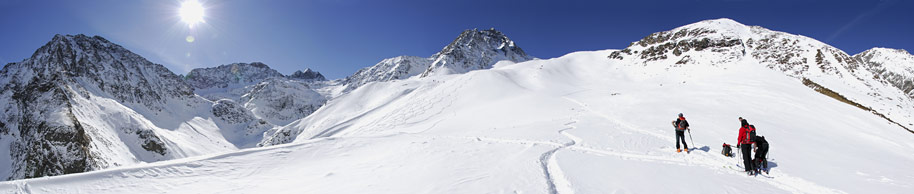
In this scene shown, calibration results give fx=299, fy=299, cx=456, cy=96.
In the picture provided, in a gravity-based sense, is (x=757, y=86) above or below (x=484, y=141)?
above

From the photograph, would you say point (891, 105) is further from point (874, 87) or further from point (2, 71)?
point (2, 71)

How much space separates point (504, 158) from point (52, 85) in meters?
92.2

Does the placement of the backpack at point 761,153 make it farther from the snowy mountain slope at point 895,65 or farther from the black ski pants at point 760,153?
the snowy mountain slope at point 895,65

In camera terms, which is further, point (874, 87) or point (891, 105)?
point (874, 87)

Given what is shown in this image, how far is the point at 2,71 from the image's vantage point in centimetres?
7862

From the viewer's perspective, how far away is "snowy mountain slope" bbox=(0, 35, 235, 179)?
44.8m

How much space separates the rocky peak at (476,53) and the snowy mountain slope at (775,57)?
8989cm

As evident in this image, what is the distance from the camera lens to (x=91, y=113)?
6350cm

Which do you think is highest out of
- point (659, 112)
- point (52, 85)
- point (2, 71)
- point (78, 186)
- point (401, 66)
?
point (401, 66)

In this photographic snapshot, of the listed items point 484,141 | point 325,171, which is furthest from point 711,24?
point 325,171

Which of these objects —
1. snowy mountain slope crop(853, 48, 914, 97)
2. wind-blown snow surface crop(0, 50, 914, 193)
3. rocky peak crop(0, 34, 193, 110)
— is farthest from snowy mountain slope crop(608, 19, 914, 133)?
rocky peak crop(0, 34, 193, 110)

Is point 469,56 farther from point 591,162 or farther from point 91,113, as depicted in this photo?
point 591,162

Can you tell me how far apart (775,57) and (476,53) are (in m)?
133

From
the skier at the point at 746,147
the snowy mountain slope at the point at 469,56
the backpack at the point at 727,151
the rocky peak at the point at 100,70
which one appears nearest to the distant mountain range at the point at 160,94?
the rocky peak at the point at 100,70
